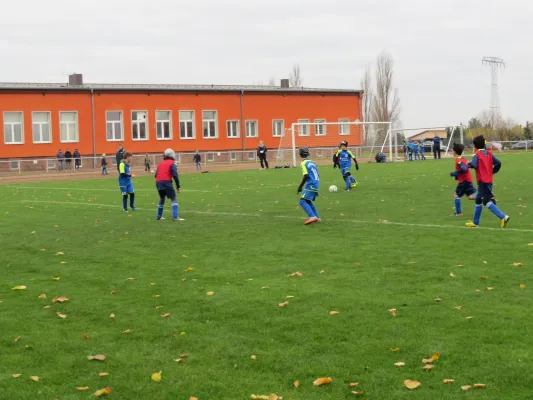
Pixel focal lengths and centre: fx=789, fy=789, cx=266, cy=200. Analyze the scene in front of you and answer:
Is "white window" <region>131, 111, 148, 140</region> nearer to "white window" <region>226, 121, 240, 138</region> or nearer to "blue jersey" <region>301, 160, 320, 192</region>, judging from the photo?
"white window" <region>226, 121, 240, 138</region>

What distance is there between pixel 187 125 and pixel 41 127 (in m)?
11.9

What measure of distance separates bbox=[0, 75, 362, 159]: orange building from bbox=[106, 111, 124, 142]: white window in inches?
3.0

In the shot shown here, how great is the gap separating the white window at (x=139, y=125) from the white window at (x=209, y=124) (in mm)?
5113

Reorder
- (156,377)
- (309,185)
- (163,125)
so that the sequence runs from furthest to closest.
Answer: (163,125) → (309,185) → (156,377)

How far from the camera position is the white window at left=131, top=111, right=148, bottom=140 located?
60.6 meters

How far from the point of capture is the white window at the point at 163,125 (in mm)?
61844

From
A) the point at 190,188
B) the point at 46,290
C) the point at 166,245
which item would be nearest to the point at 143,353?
the point at 46,290

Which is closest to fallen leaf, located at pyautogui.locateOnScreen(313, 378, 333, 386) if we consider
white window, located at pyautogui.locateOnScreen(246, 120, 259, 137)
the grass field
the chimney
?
the grass field

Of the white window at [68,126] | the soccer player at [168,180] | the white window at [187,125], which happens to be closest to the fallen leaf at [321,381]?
the soccer player at [168,180]

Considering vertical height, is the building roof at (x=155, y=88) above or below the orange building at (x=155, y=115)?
above

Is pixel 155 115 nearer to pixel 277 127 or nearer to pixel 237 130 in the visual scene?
pixel 237 130

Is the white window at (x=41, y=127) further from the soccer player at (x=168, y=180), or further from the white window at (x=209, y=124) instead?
the soccer player at (x=168, y=180)

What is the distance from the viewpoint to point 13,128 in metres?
55.3

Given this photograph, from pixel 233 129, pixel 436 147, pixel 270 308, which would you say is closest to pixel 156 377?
pixel 270 308
